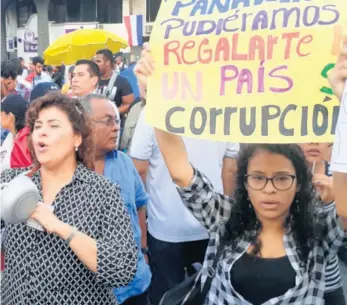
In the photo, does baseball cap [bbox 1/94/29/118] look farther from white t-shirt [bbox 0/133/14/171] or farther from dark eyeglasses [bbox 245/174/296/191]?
dark eyeglasses [bbox 245/174/296/191]

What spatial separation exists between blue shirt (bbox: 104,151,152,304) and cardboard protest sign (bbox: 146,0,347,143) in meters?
0.89

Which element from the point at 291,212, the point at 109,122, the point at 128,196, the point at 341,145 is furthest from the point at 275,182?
the point at 109,122

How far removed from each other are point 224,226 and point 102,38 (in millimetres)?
6940

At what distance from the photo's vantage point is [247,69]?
1.95m

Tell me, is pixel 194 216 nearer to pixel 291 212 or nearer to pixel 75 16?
pixel 291 212

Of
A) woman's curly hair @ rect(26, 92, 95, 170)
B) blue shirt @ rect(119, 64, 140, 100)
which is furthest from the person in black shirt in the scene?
woman's curly hair @ rect(26, 92, 95, 170)

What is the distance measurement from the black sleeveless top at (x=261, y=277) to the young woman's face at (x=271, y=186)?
163 millimetres

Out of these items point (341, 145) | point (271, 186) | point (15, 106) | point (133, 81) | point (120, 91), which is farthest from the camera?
point (133, 81)

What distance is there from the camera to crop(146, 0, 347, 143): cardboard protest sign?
73.3 inches

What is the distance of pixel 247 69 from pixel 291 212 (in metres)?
0.55

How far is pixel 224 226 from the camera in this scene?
2.18 meters

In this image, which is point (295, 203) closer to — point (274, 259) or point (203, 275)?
point (274, 259)

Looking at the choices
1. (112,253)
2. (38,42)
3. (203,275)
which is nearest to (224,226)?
(203,275)

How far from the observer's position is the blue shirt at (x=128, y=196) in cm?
286
